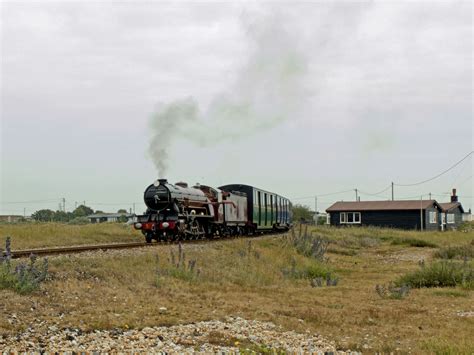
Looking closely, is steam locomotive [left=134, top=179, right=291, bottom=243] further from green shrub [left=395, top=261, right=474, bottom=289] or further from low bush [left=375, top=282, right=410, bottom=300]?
low bush [left=375, top=282, right=410, bottom=300]

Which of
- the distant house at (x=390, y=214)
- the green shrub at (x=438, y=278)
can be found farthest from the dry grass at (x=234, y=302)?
the distant house at (x=390, y=214)

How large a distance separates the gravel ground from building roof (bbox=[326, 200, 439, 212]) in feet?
171

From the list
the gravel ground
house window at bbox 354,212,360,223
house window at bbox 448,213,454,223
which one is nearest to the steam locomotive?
the gravel ground

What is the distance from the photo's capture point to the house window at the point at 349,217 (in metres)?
62.2

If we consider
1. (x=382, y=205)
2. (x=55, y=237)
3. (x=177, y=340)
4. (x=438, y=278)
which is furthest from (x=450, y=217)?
(x=177, y=340)

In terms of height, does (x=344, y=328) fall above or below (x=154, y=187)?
below

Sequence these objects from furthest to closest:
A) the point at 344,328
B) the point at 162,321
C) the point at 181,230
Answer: the point at 181,230
the point at 344,328
the point at 162,321

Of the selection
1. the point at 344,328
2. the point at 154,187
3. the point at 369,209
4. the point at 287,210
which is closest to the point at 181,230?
the point at 154,187

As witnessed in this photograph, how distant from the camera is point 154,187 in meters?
24.4

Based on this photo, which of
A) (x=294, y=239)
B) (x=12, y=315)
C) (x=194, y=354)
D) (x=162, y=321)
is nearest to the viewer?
(x=194, y=354)

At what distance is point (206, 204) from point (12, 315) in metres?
19.5

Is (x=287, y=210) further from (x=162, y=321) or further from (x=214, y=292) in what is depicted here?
(x=162, y=321)

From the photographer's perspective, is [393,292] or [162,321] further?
[393,292]

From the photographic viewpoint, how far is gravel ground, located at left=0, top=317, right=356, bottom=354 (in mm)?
7801
